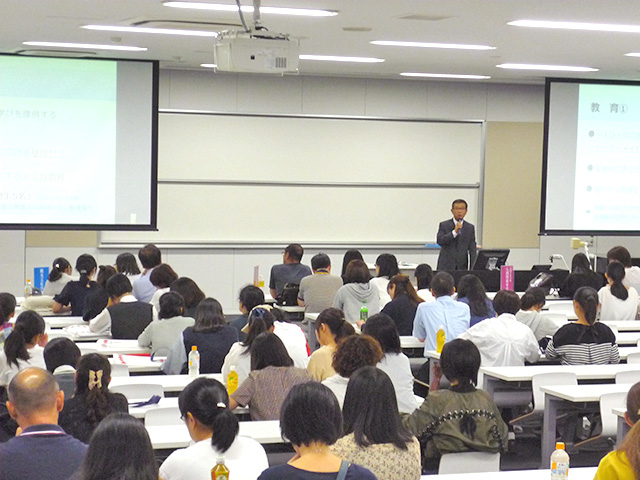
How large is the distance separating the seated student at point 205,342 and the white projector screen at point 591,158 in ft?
19.8

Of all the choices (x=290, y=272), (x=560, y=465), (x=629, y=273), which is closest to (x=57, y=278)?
(x=290, y=272)

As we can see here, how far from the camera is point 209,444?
362cm

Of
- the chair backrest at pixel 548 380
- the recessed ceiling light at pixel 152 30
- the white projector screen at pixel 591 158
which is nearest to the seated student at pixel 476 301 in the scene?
the chair backrest at pixel 548 380

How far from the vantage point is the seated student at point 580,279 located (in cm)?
990

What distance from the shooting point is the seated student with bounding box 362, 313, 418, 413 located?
558cm

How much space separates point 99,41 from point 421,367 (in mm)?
4844

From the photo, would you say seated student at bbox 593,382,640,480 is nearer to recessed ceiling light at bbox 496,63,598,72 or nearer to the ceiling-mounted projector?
the ceiling-mounted projector

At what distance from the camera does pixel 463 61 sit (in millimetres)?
11008

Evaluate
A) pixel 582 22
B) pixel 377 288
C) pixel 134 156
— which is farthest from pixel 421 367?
pixel 134 156

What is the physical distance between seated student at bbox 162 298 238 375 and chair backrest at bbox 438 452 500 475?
198 cm

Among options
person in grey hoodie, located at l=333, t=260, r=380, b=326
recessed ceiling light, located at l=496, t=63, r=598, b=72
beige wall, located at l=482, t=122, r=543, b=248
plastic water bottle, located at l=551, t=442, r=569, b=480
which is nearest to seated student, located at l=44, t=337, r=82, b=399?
plastic water bottle, located at l=551, t=442, r=569, b=480

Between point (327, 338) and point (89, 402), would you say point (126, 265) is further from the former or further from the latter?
point (89, 402)

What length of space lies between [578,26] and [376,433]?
549cm

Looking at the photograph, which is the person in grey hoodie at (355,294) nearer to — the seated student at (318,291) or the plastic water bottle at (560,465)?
the seated student at (318,291)
